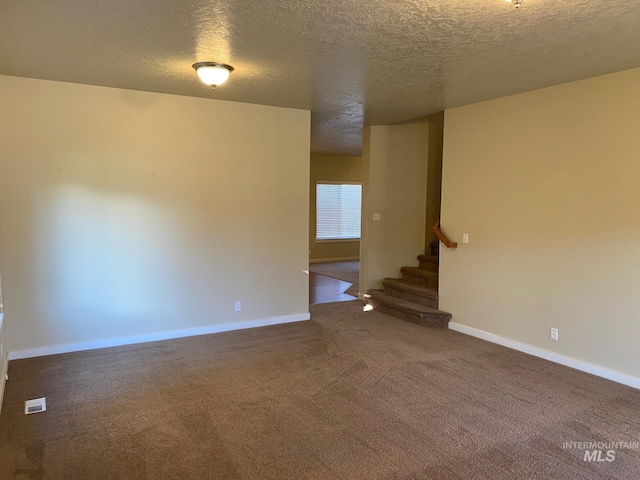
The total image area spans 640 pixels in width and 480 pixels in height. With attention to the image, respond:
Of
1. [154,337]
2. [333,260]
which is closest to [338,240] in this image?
[333,260]

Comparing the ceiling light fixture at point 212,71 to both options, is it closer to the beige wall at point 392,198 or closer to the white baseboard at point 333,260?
the beige wall at point 392,198

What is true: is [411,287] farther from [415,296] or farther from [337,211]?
[337,211]

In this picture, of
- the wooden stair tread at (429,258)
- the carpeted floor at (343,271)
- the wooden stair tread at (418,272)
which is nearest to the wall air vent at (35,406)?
the wooden stair tread at (418,272)

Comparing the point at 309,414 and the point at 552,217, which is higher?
the point at 552,217

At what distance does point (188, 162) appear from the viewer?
4586 millimetres

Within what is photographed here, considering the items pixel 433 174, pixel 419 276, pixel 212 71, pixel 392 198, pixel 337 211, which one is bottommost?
pixel 419 276

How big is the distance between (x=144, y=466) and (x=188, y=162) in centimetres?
304

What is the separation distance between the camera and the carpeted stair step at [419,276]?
5844 mm

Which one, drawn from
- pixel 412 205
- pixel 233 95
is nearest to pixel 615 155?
pixel 412 205

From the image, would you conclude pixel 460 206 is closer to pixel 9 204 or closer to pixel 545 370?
pixel 545 370

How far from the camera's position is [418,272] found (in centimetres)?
607

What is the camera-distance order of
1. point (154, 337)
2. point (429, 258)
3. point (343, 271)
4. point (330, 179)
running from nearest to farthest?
point (154, 337), point (429, 258), point (343, 271), point (330, 179)

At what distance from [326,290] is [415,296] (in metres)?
1.98
